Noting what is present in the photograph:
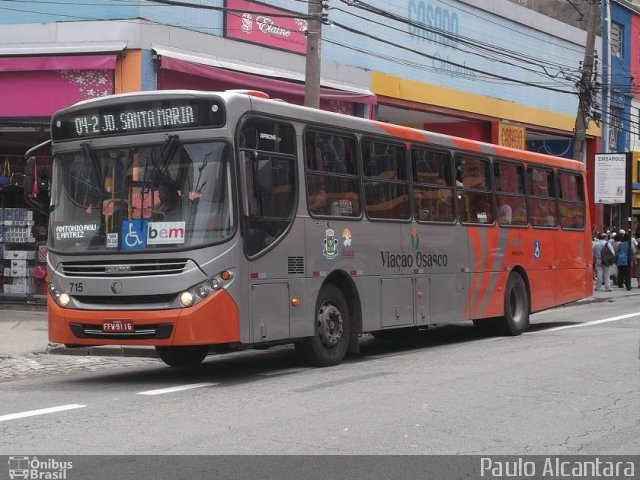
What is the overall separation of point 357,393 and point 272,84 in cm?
1188

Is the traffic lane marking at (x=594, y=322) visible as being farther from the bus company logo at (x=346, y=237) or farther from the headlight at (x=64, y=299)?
the headlight at (x=64, y=299)

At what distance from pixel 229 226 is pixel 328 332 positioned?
2.34 metres

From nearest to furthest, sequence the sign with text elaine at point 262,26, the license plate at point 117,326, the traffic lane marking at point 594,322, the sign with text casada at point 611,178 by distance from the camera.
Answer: the license plate at point 117,326, the traffic lane marking at point 594,322, the sign with text elaine at point 262,26, the sign with text casada at point 611,178

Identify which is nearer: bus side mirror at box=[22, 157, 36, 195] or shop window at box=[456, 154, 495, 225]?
bus side mirror at box=[22, 157, 36, 195]

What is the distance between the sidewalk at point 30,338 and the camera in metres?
13.8

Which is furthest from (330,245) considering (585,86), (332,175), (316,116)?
(585,86)

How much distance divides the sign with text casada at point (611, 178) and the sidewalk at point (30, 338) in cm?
1938

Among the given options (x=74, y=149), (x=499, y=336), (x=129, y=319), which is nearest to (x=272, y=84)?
(x=499, y=336)

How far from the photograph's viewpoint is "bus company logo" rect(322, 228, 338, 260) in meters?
11.9

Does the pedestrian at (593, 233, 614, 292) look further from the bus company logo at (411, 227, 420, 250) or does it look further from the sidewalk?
the sidewalk

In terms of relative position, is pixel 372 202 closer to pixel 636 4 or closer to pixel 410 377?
pixel 410 377

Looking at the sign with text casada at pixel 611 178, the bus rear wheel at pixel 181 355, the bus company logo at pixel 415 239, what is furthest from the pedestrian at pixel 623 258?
the bus rear wheel at pixel 181 355

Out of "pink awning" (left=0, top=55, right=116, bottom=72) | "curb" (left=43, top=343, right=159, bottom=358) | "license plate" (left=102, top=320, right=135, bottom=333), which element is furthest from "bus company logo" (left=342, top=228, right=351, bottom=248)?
"pink awning" (left=0, top=55, right=116, bottom=72)
